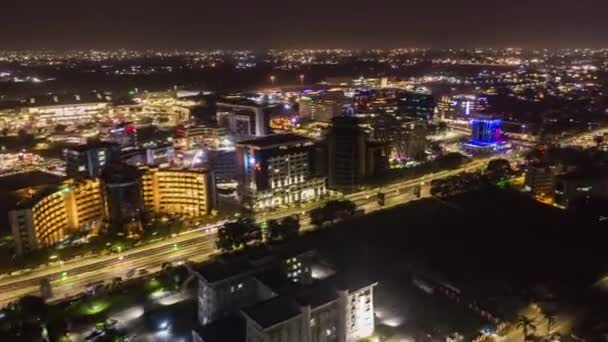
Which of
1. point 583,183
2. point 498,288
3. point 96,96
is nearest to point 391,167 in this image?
point 583,183

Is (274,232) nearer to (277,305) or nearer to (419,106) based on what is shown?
(277,305)

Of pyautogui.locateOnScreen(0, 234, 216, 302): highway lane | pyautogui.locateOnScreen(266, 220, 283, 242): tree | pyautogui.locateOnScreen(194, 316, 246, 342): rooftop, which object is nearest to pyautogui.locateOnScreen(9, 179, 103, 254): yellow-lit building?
pyautogui.locateOnScreen(0, 234, 216, 302): highway lane

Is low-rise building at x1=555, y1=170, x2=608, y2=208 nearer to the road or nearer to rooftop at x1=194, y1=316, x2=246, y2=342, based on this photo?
the road

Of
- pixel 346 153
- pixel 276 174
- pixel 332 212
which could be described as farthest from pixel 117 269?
pixel 346 153

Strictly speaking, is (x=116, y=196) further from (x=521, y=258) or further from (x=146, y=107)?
(x=146, y=107)

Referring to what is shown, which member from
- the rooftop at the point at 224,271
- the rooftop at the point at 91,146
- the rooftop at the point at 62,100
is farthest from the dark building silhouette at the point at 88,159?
the rooftop at the point at 62,100

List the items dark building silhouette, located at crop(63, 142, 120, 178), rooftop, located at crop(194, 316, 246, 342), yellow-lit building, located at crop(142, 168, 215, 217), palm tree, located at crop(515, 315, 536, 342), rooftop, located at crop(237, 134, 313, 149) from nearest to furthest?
rooftop, located at crop(194, 316, 246, 342), palm tree, located at crop(515, 315, 536, 342), yellow-lit building, located at crop(142, 168, 215, 217), rooftop, located at crop(237, 134, 313, 149), dark building silhouette, located at crop(63, 142, 120, 178)
